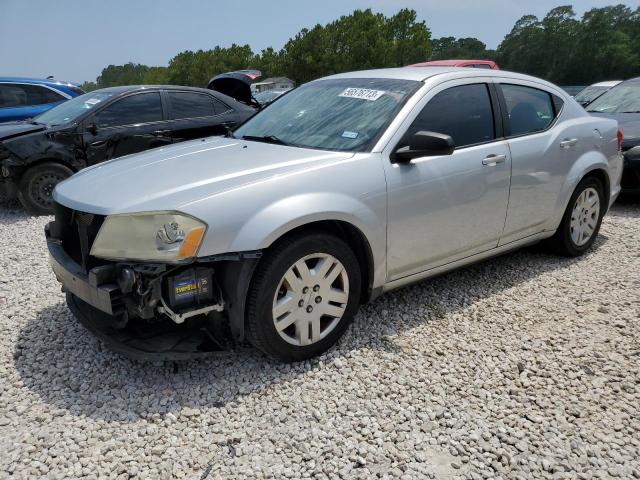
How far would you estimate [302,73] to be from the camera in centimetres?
5197

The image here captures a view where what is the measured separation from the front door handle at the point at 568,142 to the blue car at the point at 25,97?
27.4ft

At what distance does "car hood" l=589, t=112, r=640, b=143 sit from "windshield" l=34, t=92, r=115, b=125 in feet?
21.6

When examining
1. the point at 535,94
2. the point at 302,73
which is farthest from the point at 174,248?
the point at 302,73

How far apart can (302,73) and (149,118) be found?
156ft

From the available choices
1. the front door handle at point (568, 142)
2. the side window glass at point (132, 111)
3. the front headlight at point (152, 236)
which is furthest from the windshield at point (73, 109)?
the front door handle at point (568, 142)

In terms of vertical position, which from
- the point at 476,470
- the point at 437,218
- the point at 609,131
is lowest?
the point at 476,470

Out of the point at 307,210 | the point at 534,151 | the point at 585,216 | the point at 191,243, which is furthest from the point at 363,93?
the point at 585,216

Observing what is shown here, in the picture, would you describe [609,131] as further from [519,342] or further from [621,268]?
[519,342]

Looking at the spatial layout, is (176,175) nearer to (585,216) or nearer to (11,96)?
(585,216)

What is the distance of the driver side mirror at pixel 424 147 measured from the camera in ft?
9.97

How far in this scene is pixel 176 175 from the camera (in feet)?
9.48

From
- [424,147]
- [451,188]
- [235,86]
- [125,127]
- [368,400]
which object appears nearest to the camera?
[368,400]

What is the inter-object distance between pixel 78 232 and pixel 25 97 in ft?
25.8

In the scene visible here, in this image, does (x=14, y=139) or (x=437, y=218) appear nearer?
(x=437, y=218)
